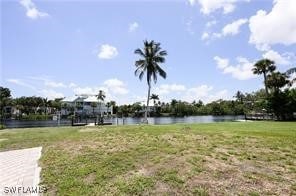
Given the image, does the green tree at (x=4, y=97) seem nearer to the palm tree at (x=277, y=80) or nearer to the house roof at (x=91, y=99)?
the house roof at (x=91, y=99)

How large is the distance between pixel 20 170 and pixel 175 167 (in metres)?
5.55

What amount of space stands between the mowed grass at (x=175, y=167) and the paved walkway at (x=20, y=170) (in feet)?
1.24

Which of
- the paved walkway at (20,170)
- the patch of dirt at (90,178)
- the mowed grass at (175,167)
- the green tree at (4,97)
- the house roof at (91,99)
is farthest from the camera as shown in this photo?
the green tree at (4,97)

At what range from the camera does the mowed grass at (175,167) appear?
8.02 meters

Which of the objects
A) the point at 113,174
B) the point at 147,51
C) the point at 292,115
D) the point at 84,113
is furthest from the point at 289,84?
the point at 84,113

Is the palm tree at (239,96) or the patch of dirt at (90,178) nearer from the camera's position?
the patch of dirt at (90,178)

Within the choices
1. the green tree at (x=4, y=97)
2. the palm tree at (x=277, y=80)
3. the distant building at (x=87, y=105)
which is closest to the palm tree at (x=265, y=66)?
the palm tree at (x=277, y=80)

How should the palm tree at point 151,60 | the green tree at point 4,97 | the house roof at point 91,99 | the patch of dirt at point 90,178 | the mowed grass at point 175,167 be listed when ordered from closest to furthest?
1. the mowed grass at point 175,167
2. the patch of dirt at point 90,178
3. the palm tree at point 151,60
4. the house roof at point 91,99
5. the green tree at point 4,97

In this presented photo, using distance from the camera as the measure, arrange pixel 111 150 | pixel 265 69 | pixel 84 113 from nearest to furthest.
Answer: pixel 111 150 → pixel 265 69 → pixel 84 113

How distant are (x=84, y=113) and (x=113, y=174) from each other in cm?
8276

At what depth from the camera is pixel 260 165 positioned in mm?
9992

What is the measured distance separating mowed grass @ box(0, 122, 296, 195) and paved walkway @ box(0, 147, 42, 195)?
0.38m

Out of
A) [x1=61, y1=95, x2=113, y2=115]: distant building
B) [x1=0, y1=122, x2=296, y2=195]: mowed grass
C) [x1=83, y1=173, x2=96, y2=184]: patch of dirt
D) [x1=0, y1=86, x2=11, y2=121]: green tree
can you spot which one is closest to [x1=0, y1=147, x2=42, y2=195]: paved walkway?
[x1=0, y1=122, x2=296, y2=195]: mowed grass

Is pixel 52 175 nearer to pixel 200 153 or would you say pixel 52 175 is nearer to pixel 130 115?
pixel 200 153
